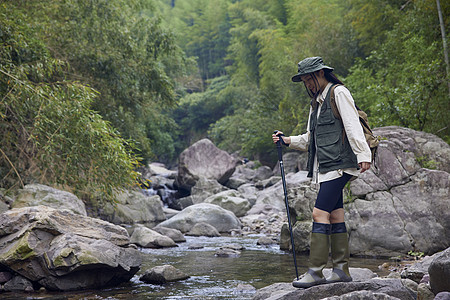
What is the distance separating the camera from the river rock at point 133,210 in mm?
14500

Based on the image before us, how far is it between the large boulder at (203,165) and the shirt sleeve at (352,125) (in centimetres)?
1827

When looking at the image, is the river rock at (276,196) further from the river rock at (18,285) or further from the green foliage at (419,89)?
the river rock at (18,285)

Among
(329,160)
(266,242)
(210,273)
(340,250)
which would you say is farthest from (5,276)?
(266,242)

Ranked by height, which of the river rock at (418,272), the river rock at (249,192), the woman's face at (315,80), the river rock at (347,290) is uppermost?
the woman's face at (315,80)

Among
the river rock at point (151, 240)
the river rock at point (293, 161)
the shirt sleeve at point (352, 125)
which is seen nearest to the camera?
the shirt sleeve at point (352, 125)

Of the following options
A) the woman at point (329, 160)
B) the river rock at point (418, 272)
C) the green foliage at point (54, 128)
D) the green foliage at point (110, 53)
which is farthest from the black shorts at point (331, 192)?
the green foliage at point (110, 53)

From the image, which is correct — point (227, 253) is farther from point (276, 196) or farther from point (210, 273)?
point (276, 196)

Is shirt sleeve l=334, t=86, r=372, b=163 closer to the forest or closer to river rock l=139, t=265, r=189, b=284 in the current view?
river rock l=139, t=265, r=189, b=284

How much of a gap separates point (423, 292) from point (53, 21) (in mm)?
11649

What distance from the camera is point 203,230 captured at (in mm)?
11914

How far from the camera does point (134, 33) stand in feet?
51.7

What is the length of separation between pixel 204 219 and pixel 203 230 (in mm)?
1039

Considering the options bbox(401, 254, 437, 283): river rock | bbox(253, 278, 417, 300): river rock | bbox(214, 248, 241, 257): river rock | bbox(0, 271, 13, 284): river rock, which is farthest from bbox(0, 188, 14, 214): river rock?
bbox(401, 254, 437, 283): river rock

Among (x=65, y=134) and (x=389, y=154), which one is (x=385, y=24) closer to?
(x=389, y=154)
